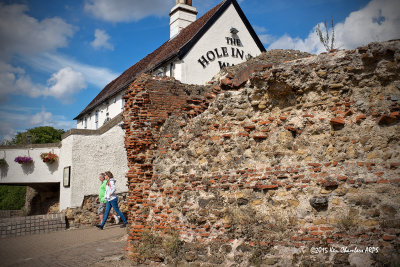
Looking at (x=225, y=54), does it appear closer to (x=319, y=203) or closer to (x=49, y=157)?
(x=49, y=157)

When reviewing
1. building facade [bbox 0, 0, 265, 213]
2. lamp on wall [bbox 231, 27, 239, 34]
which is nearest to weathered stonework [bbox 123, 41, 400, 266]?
building facade [bbox 0, 0, 265, 213]

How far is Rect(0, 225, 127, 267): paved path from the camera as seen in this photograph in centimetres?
732

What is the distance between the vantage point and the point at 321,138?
4797 millimetres

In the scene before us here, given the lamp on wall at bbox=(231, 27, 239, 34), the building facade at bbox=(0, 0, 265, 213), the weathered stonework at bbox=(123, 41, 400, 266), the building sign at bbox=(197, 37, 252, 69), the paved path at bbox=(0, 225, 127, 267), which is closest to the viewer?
the weathered stonework at bbox=(123, 41, 400, 266)

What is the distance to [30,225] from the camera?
11586mm

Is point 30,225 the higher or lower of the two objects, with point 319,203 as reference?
lower

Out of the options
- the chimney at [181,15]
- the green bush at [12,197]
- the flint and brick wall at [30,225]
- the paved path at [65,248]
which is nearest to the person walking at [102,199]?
the paved path at [65,248]

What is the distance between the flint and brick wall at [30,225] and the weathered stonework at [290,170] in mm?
6460

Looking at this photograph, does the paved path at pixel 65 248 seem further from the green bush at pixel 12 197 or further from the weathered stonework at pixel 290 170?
the green bush at pixel 12 197

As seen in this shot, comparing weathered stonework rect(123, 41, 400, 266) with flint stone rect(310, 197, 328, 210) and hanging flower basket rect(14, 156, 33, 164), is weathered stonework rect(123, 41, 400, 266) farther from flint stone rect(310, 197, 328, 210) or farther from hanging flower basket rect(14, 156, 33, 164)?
hanging flower basket rect(14, 156, 33, 164)

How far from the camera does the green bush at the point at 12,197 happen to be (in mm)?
19234

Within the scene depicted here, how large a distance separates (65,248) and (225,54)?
13.9m

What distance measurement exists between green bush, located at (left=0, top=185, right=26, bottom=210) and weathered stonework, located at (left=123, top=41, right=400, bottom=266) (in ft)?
51.1
